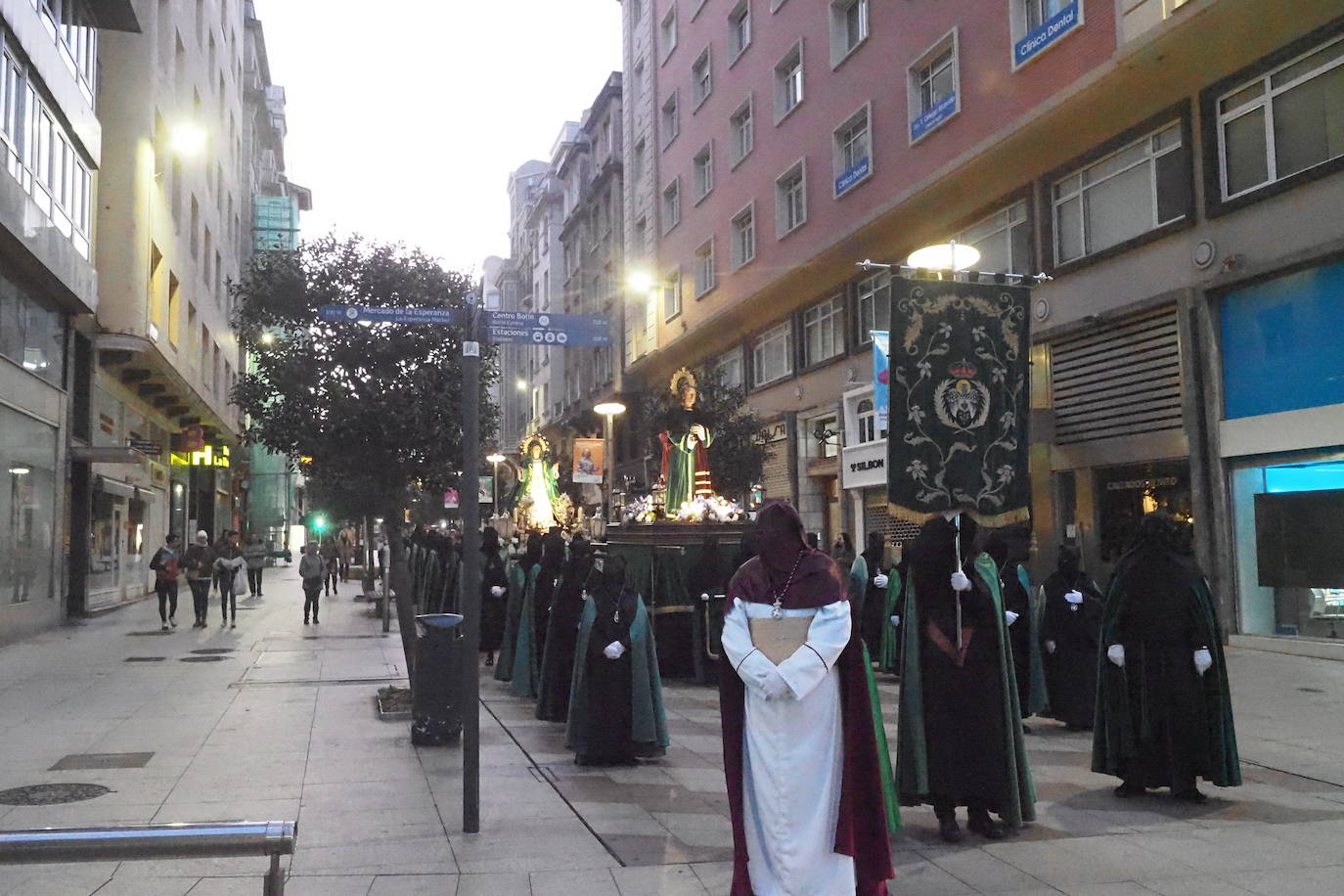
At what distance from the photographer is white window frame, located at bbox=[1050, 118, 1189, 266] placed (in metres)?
16.9

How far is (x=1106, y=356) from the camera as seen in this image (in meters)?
18.1

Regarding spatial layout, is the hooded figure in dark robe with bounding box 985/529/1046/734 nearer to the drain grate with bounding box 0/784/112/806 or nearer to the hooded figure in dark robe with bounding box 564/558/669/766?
the hooded figure in dark robe with bounding box 564/558/669/766

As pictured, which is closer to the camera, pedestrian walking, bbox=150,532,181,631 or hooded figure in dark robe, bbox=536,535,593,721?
hooded figure in dark robe, bbox=536,535,593,721

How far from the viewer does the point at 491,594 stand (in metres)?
15.4

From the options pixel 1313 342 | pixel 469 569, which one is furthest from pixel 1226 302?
pixel 469 569

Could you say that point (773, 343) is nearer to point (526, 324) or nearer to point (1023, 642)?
point (1023, 642)

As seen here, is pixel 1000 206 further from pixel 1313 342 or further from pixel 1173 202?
pixel 1313 342

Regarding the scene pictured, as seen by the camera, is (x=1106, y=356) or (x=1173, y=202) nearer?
(x=1173, y=202)

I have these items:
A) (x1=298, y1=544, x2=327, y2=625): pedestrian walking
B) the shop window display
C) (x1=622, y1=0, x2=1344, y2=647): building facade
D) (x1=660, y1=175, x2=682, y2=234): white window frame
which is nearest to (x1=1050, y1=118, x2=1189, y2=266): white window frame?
(x1=622, y1=0, x2=1344, y2=647): building facade

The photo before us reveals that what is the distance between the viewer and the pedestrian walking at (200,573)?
69.7ft

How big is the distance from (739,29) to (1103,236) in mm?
17599

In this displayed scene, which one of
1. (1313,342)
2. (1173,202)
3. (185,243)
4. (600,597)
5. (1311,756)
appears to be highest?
(185,243)

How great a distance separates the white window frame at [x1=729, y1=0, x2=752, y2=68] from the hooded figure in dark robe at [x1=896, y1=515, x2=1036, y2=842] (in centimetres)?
2728

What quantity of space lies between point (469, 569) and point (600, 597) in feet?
8.89
